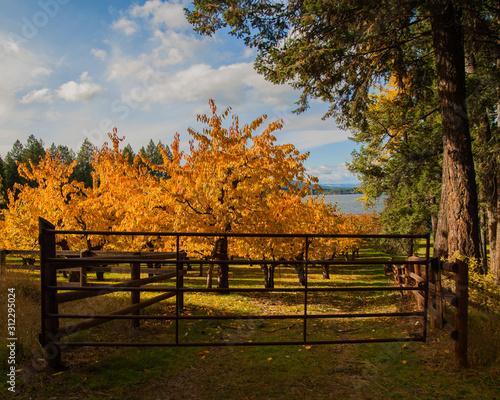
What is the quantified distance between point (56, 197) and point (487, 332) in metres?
16.8

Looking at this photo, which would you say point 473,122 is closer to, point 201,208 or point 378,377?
point 201,208

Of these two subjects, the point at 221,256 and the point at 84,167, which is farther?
the point at 84,167

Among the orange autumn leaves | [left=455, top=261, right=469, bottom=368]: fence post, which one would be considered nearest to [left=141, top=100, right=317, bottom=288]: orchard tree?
the orange autumn leaves

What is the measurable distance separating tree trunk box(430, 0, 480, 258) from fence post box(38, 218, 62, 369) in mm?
8528

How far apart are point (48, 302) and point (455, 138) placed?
30.9 ft

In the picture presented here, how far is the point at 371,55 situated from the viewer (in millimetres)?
10867

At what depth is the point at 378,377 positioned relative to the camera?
4180 mm

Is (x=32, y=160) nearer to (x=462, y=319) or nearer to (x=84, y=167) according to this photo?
(x=84, y=167)

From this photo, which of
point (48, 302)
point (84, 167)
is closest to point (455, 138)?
point (48, 302)

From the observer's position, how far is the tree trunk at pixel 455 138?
8109mm

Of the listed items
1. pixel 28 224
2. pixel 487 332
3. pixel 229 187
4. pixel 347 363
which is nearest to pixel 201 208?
pixel 229 187

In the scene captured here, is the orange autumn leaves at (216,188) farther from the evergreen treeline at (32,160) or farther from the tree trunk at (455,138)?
the evergreen treeline at (32,160)

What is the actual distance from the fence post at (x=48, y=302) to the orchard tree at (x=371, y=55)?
7.78m

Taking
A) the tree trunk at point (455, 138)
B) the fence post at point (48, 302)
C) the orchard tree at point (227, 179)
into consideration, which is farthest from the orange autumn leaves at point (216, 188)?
the fence post at point (48, 302)
